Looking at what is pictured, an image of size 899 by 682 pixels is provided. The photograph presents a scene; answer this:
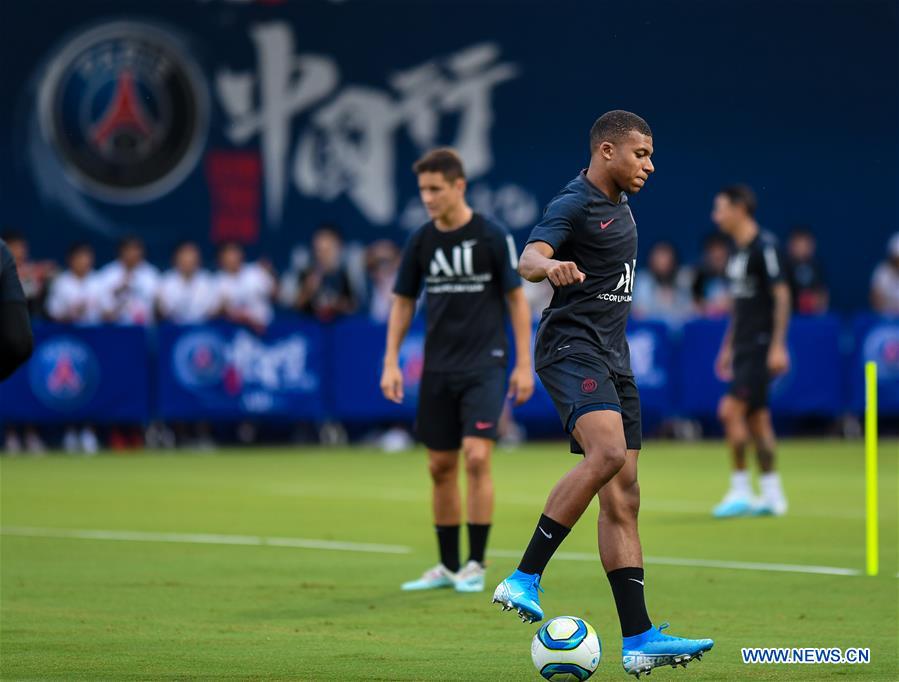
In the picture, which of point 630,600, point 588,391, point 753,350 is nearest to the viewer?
point 630,600

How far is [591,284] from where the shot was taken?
7.97 m

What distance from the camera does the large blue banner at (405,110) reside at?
25.6 metres

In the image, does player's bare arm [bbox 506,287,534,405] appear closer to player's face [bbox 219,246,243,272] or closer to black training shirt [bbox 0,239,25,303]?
black training shirt [bbox 0,239,25,303]

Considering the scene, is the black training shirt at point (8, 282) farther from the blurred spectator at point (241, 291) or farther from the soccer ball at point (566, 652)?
the blurred spectator at point (241, 291)

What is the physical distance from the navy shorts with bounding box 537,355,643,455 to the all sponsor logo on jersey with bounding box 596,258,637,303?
32 cm

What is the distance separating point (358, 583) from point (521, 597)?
351 cm

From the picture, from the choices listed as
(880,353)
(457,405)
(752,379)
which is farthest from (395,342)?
(880,353)

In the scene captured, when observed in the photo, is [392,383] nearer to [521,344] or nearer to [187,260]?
[521,344]

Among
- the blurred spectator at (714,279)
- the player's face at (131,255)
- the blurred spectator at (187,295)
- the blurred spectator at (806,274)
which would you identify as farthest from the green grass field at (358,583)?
the blurred spectator at (806,274)

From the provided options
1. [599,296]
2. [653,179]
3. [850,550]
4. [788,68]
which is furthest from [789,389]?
[599,296]

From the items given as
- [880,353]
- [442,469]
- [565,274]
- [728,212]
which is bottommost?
[880,353]

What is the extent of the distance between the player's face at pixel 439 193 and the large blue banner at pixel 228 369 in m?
12.6

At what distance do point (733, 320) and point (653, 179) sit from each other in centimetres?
1077

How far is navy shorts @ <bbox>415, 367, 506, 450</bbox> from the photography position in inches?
421
